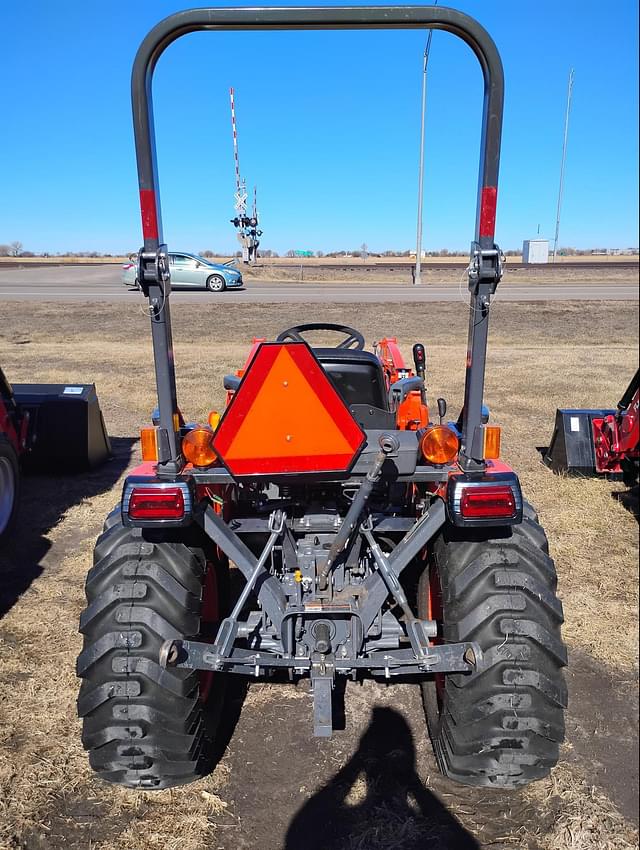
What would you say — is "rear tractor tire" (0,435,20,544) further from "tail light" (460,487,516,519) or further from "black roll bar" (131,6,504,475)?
"tail light" (460,487,516,519)

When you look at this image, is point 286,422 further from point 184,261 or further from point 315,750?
point 184,261

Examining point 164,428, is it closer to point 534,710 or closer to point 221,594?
point 221,594

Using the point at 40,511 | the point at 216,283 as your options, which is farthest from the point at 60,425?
the point at 216,283

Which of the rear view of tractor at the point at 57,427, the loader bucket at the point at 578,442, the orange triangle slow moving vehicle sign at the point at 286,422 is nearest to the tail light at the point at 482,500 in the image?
the orange triangle slow moving vehicle sign at the point at 286,422

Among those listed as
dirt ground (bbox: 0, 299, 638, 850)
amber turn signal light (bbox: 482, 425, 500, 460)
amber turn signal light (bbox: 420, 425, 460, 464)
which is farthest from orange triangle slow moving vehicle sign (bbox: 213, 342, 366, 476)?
dirt ground (bbox: 0, 299, 638, 850)

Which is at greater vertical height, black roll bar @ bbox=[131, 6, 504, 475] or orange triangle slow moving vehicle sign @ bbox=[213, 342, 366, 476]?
black roll bar @ bbox=[131, 6, 504, 475]

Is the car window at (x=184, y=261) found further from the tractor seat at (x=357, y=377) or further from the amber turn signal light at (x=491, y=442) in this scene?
the amber turn signal light at (x=491, y=442)

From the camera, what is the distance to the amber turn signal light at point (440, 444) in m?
2.20

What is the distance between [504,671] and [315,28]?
2053 millimetres

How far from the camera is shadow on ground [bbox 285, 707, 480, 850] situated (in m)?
2.16

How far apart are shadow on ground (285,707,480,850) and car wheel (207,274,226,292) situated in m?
17.9

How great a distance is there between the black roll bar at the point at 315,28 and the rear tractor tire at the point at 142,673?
1.37ft

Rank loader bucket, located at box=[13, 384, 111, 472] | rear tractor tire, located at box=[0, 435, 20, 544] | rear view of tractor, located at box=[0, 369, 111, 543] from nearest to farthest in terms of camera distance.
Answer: rear tractor tire, located at box=[0, 435, 20, 544], rear view of tractor, located at box=[0, 369, 111, 543], loader bucket, located at box=[13, 384, 111, 472]

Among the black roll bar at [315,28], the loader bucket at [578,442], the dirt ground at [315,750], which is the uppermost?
the black roll bar at [315,28]
